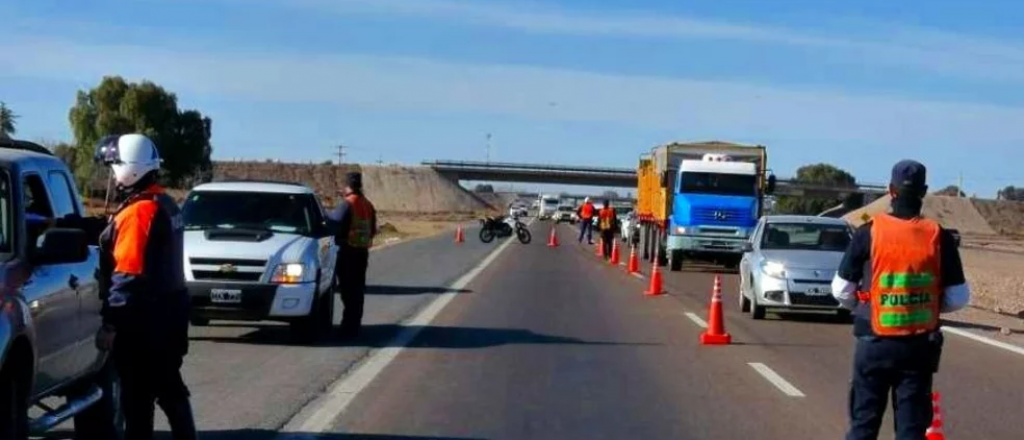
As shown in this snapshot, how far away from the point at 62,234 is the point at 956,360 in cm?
1139

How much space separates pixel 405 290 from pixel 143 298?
18.9 m

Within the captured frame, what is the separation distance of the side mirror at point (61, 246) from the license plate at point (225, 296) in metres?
8.05

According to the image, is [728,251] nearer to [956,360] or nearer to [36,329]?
[956,360]

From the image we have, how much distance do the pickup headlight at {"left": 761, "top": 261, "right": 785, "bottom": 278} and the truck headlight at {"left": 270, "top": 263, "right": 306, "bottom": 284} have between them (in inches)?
298

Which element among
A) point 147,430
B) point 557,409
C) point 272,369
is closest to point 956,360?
point 557,409

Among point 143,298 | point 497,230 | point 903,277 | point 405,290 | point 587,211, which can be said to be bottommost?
point 497,230

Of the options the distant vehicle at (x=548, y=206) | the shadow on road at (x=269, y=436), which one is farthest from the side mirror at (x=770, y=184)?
the distant vehicle at (x=548, y=206)

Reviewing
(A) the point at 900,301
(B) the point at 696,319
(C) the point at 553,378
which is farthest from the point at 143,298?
(B) the point at 696,319

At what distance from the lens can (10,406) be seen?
24.0ft

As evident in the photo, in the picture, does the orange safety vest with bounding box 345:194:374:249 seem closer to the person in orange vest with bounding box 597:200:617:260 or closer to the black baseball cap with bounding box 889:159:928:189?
the black baseball cap with bounding box 889:159:928:189

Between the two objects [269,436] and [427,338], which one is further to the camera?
[427,338]

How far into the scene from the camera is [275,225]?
17.3 metres

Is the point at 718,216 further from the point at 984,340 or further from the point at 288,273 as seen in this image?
the point at 288,273

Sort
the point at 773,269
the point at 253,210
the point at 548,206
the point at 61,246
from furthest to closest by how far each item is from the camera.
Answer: the point at 548,206 < the point at 773,269 < the point at 253,210 < the point at 61,246
